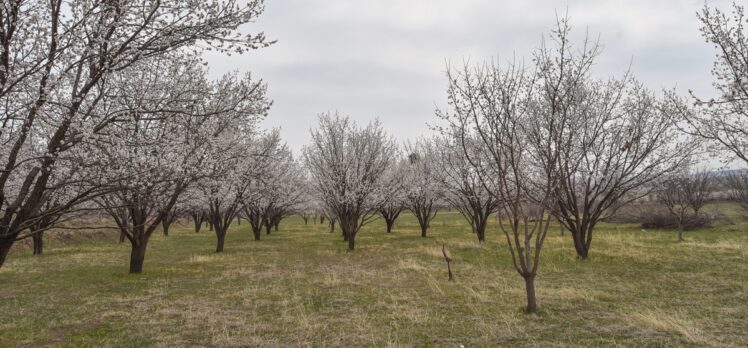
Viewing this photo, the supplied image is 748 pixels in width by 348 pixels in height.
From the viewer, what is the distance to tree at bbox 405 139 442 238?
105 feet

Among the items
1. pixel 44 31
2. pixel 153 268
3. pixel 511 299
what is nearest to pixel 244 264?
pixel 153 268

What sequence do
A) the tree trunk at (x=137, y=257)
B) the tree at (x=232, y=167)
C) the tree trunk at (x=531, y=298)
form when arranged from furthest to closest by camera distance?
the tree trunk at (x=137, y=257) < the tree at (x=232, y=167) < the tree trunk at (x=531, y=298)

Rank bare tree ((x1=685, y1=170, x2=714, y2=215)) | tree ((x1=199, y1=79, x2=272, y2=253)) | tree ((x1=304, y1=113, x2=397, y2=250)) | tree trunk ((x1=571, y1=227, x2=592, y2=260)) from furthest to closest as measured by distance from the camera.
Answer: bare tree ((x1=685, y1=170, x2=714, y2=215))
tree ((x1=304, y1=113, x2=397, y2=250))
tree trunk ((x1=571, y1=227, x2=592, y2=260))
tree ((x1=199, y1=79, x2=272, y2=253))

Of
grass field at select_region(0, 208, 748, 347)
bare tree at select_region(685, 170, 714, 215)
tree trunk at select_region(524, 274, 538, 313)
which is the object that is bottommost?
grass field at select_region(0, 208, 748, 347)

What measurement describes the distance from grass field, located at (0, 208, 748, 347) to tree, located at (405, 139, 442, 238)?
12.7 m

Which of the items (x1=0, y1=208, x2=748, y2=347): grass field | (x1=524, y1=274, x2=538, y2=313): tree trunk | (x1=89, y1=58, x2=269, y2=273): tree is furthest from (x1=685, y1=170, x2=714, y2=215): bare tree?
(x1=89, y1=58, x2=269, y2=273): tree

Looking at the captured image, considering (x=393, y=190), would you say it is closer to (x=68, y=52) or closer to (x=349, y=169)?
(x=349, y=169)

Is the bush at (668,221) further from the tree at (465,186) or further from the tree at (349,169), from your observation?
the tree at (349,169)

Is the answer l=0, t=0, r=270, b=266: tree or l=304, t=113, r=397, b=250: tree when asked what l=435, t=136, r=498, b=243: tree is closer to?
l=304, t=113, r=397, b=250: tree

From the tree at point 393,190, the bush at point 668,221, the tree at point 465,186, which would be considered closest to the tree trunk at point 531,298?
the tree at point 465,186

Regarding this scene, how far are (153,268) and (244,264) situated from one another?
12.0ft

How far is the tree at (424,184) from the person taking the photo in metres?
32.0

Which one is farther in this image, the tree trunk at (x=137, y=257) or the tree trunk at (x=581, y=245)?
the tree trunk at (x=581, y=245)

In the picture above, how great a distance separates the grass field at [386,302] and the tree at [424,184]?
1275cm
